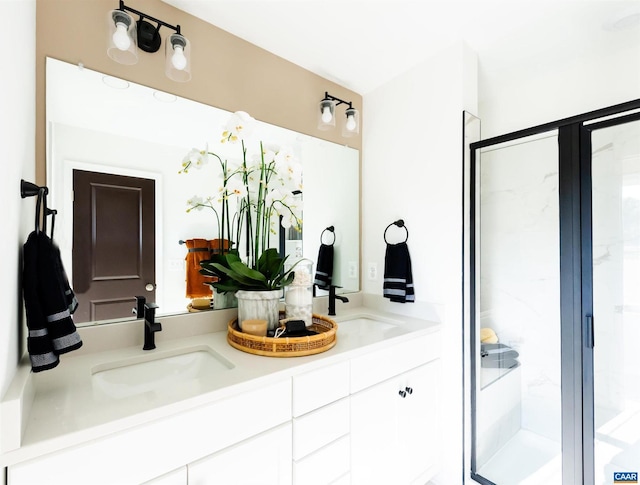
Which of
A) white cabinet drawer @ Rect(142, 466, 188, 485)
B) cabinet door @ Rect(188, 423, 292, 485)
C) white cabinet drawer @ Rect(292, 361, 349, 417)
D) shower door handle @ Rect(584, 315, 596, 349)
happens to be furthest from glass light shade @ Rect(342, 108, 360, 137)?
white cabinet drawer @ Rect(142, 466, 188, 485)

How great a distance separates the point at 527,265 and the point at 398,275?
650 millimetres

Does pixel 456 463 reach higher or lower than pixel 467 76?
lower

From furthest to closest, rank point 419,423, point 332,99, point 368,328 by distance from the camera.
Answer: point 332,99
point 368,328
point 419,423

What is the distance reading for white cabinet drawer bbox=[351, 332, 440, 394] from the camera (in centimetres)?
133

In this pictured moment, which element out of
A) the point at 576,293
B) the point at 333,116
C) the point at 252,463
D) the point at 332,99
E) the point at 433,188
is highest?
the point at 332,99

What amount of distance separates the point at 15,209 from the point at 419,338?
161 cm

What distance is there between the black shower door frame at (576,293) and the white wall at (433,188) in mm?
433

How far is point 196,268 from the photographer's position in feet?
4.96

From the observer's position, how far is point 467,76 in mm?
1703

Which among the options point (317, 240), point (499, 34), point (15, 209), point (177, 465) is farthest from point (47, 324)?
point (499, 34)

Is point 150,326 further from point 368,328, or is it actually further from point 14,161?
point 368,328

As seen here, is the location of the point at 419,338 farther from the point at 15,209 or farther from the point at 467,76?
the point at 15,209

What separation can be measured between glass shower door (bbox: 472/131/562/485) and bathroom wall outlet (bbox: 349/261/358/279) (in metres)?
0.77

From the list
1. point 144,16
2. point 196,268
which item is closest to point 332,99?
point 144,16
